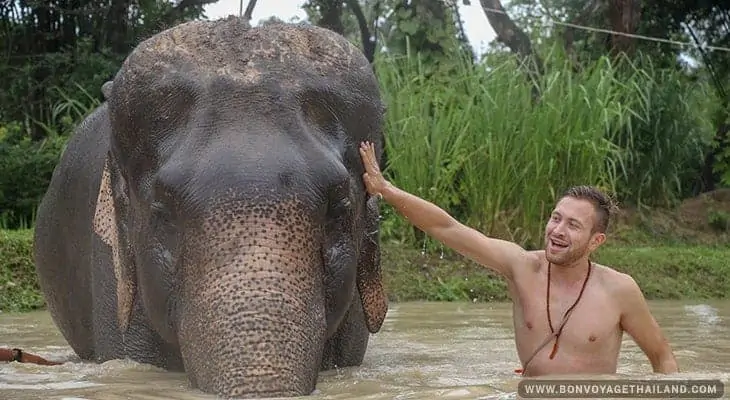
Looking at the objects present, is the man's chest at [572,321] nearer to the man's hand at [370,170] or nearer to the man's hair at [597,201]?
the man's hair at [597,201]

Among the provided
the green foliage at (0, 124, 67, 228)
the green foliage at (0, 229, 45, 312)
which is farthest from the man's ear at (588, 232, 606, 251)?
the green foliage at (0, 124, 67, 228)

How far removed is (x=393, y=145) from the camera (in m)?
10.9

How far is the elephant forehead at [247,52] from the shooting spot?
4.34m

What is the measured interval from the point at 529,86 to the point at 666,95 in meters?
3.07

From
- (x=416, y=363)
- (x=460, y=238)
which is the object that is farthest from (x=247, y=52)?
(x=416, y=363)

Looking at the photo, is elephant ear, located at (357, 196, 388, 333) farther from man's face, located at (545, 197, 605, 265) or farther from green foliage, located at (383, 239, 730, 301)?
green foliage, located at (383, 239, 730, 301)

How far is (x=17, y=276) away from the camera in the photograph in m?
9.44

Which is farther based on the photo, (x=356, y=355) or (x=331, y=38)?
(x=356, y=355)

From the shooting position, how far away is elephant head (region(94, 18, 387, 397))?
3.65 meters

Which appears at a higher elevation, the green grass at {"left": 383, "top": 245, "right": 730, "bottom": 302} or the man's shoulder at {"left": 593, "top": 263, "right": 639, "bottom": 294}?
the man's shoulder at {"left": 593, "top": 263, "right": 639, "bottom": 294}

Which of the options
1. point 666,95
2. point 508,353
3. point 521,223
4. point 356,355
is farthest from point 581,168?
point 356,355

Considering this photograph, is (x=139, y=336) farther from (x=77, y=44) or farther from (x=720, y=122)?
(x=720, y=122)

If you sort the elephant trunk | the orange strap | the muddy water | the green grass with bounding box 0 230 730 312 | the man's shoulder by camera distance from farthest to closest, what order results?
1. the green grass with bounding box 0 230 730 312
2. the orange strap
3. the man's shoulder
4. the muddy water
5. the elephant trunk

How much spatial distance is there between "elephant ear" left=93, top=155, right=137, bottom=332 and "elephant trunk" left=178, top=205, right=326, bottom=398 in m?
0.70
